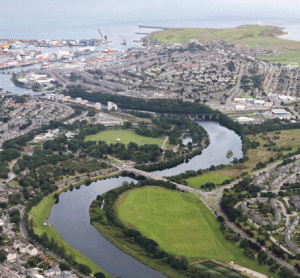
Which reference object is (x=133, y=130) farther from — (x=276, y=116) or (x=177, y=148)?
(x=276, y=116)

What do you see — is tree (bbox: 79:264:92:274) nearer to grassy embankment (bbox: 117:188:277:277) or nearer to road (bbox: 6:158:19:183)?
grassy embankment (bbox: 117:188:277:277)

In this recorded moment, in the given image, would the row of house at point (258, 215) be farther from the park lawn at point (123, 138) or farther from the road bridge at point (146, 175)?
the park lawn at point (123, 138)

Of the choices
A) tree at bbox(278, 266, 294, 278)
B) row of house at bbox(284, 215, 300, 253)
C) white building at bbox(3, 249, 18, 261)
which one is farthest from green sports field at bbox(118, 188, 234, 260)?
white building at bbox(3, 249, 18, 261)

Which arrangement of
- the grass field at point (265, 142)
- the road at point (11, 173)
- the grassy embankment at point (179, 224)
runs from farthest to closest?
the grass field at point (265, 142) → the road at point (11, 173) → the grassy embankment at point (179, 224)

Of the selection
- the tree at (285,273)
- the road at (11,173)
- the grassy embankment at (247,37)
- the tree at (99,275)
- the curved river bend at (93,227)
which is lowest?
the curved river bend at (93,227)

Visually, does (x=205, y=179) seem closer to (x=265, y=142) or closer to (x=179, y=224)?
(x=179, y=224)

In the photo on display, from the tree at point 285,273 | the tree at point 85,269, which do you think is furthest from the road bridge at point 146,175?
the tree at point 85,269

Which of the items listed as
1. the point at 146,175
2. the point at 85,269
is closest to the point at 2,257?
the point at 85,269
